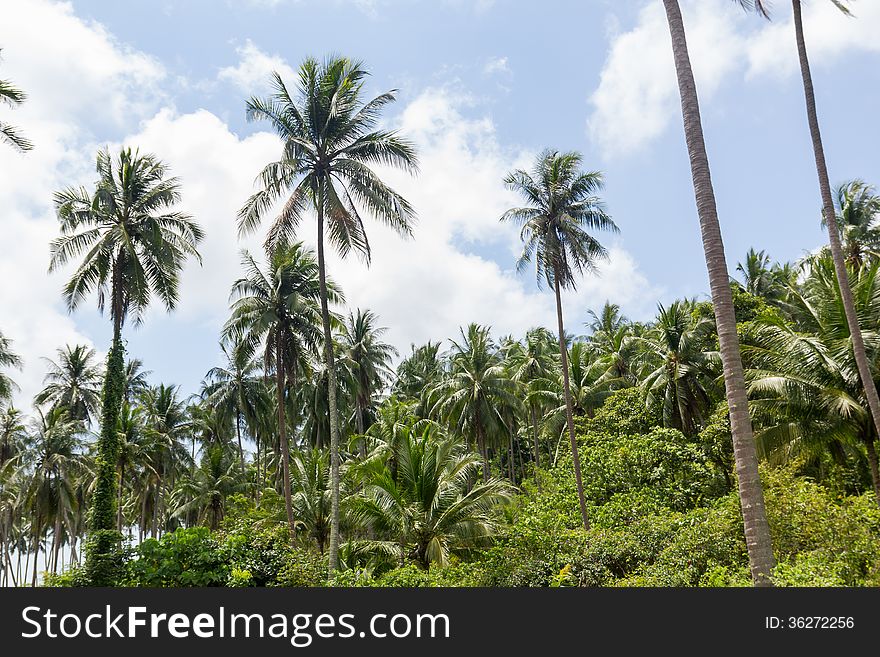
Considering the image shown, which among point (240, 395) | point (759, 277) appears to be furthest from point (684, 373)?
point (240, 395)

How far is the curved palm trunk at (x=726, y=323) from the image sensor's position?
7977 mm

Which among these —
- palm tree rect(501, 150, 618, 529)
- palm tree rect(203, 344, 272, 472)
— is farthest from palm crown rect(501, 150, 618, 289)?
palm tree rect(203, 344, 272, 472)

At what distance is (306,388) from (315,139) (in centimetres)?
2041

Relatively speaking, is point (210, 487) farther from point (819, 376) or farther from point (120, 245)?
point (819, 376)

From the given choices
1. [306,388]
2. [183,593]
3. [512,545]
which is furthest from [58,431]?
[183,593]

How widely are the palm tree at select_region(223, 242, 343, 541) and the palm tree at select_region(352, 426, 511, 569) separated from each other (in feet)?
17.7

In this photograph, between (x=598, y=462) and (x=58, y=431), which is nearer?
(x=598, y=462)

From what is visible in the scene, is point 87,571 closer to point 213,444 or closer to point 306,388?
point 306,388

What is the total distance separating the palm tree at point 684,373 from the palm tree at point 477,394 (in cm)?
Result: 744

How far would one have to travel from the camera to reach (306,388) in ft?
125

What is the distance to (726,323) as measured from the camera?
865cm

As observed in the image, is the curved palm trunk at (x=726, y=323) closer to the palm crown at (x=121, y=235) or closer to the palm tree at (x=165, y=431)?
the palm crown at (x=121, y=235)

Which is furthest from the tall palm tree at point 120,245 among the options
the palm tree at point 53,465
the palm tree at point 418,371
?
the palm tree at point 418,371

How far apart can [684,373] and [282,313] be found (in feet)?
53.5
